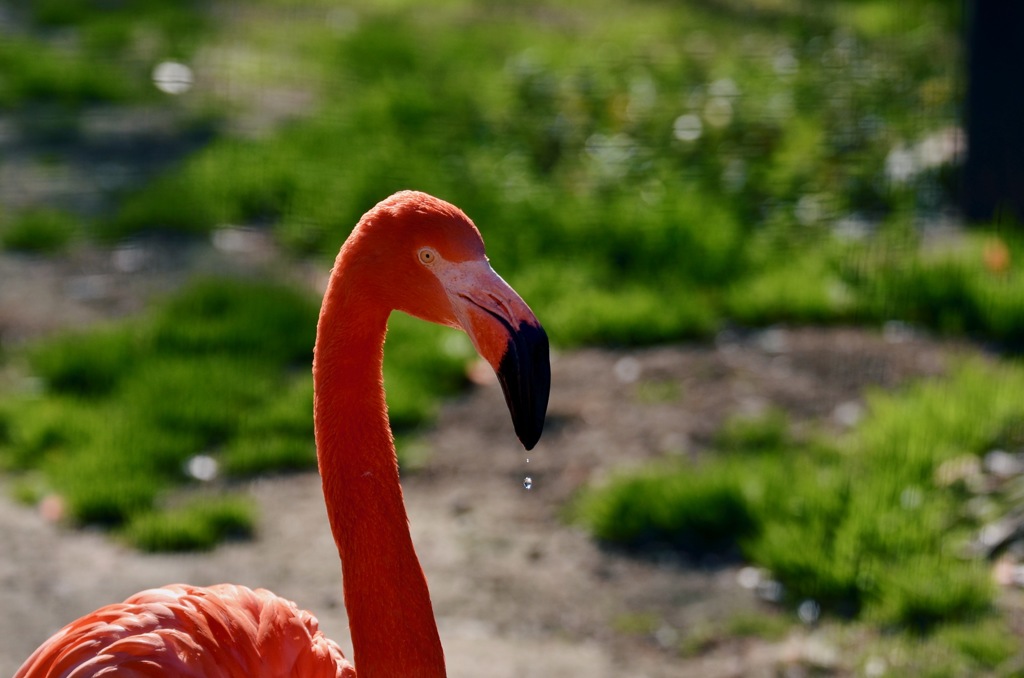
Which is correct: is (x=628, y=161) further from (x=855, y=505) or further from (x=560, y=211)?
(x=855, y=505)

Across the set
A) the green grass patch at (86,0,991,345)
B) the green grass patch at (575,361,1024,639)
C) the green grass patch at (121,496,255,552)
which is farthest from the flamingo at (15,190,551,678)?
the green grass patch at (86,0,991,345)

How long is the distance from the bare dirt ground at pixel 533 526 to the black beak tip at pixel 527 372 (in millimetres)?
1744

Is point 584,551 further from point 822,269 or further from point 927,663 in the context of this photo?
point 822,269

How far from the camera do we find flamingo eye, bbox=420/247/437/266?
220 cm

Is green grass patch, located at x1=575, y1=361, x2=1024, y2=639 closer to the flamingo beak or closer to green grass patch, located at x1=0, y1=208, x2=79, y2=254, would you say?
the flamingo beak

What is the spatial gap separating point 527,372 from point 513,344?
0.05 meters

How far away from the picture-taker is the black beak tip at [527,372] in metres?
2.06

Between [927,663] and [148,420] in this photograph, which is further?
[148,420]

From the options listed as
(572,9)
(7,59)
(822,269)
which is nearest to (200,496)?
(822,269)

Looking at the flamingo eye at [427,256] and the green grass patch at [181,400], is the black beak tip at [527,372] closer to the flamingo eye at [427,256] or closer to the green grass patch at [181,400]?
the flamingo eye at [427,256]

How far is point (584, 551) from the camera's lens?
4191 millimetres

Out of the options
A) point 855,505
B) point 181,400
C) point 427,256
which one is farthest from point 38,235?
point 427,256

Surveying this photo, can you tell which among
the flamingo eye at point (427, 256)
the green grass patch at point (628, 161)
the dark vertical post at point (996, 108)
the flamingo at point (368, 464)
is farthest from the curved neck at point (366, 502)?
the dark vertical post at point (996, 108)

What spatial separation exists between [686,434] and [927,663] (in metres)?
1.38
